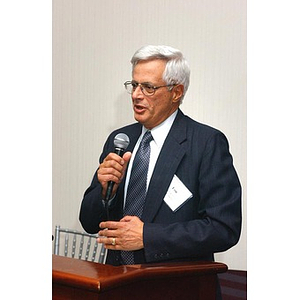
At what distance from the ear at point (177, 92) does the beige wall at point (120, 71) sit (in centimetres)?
124

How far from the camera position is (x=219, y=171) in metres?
2.17

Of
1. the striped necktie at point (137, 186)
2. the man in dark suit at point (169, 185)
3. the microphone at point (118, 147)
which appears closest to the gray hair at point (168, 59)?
the man in dark suit at point (169, 185)

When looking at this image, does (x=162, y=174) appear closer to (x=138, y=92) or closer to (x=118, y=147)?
(x=118, y=147)

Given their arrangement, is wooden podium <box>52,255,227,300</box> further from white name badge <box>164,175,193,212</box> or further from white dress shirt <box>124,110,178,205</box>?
white dress shirt <box>124,110,178,205</box>

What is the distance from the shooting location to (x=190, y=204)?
220 centimetres

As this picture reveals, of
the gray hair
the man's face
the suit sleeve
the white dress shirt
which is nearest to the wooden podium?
the suit sleeve

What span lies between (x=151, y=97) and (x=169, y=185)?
399 millimetres

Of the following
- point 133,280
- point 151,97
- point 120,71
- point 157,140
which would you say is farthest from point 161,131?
point 120,71

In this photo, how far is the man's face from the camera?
234 centimetres

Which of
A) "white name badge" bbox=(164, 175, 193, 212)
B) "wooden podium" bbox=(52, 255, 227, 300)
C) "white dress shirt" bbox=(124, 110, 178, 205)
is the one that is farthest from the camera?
"white dress shirt" bbox=(124, 110, 178, 205)

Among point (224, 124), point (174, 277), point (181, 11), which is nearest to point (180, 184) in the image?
point (174, 277)

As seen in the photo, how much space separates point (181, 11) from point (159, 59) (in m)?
1.52

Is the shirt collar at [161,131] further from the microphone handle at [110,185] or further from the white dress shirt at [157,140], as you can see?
the microphone handle at [110,185]
